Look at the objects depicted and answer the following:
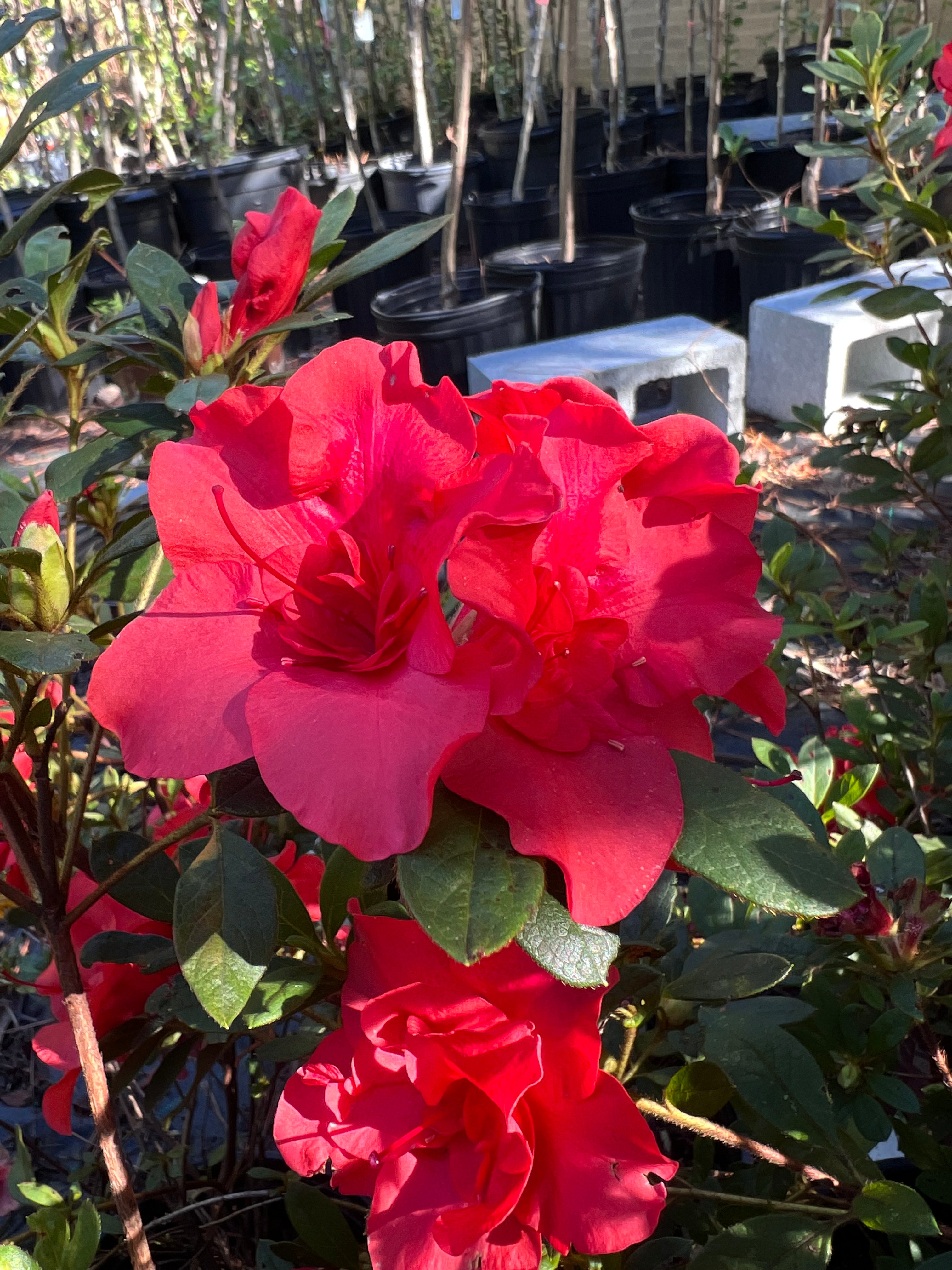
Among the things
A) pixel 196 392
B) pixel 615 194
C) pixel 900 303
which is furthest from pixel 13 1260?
pixel 615 194

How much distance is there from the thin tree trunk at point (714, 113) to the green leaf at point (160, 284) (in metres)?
4.23

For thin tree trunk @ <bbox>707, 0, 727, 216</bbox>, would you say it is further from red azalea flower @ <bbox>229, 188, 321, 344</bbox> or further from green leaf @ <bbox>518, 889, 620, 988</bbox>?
green leaf @ <bbox>518, 889, 620, 988</bbox>

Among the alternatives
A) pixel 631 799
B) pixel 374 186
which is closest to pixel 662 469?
pixel 631 799

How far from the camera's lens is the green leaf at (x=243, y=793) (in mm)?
534

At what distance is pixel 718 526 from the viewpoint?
0.55 m

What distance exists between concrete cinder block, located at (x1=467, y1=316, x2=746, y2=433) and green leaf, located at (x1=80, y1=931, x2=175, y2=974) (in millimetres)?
2641

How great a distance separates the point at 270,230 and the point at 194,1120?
1318 millimetres

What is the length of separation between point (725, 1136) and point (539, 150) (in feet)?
23.8

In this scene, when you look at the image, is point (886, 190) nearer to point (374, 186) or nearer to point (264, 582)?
point (264, 582)

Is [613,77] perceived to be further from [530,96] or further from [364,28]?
[364,28]

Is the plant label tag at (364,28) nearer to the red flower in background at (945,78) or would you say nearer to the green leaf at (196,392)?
the red flower in background at (945,78)

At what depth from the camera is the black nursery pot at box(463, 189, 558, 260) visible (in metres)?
5.72

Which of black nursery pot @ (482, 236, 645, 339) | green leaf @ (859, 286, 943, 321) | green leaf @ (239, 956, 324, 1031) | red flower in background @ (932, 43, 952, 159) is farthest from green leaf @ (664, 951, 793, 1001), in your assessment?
black nursery pot @ (482, 236, 645, 339)

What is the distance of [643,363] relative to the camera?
3330 mm
